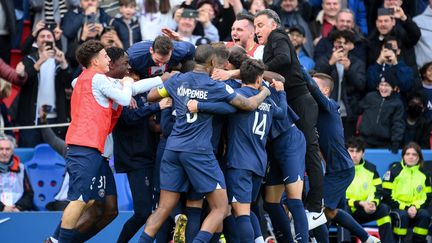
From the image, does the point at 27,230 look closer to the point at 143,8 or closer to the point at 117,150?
the point at 117,150

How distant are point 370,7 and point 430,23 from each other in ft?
3.13

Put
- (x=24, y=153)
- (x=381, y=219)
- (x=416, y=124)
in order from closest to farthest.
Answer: (x=381, y=219), (x=24, y=153), (x=416, y=124)

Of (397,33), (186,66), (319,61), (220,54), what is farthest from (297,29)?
(220,54)

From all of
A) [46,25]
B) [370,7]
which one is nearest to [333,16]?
[370,7]

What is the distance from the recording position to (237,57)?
15.4m

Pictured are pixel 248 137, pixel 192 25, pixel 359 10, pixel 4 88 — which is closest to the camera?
pixel 248 137

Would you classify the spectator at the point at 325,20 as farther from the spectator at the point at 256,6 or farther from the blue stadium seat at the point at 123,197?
the blue stadium seat at the point at 123,197

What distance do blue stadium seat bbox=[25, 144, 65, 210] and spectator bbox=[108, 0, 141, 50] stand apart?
6.59ft

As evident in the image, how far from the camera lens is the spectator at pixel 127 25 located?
66.3 feet

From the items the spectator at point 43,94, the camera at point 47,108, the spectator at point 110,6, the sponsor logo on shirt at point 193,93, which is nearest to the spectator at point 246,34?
the sponsor logo on shirt at point 193,93

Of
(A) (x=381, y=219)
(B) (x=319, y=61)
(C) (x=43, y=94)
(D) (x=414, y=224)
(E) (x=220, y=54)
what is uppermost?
(E) (x=220, y=54)

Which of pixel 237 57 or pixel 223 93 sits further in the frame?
pixel 237 57

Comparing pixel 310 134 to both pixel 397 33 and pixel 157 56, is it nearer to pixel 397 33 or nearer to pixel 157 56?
pixel 157 56

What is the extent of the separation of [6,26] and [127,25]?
67.3 inches
